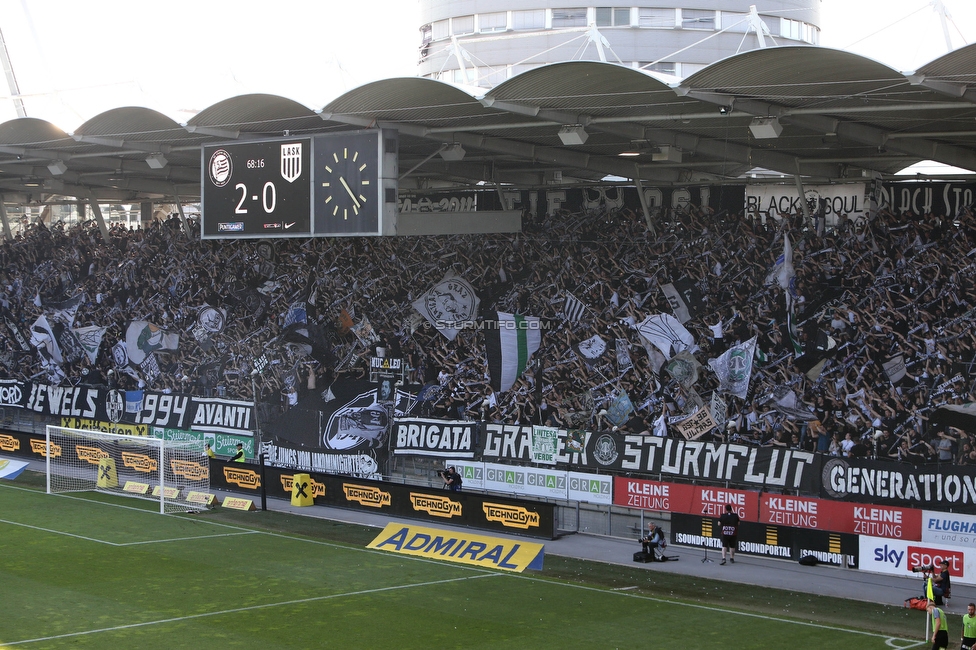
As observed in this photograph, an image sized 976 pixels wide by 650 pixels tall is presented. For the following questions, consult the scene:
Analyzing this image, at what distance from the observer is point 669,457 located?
23.8m

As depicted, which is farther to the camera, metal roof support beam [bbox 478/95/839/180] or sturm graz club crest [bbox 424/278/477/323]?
sturm graz club crest [bbox 424/278/477/323]

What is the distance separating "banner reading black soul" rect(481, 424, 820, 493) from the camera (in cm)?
2200

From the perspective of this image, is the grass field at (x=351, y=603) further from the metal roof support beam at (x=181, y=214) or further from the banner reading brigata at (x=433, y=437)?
the metal roof support beam at (x=181, y=214)

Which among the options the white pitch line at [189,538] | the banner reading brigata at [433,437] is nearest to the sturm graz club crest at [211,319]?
the banner reading brigata at [433,437]

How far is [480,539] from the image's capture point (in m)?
22.0

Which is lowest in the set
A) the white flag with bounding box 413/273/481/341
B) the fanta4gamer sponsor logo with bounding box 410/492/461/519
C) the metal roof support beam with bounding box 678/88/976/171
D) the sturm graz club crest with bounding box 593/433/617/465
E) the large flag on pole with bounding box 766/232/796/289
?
→ the fanta4gamer sponsor logo with bounding box 410/492/461/519

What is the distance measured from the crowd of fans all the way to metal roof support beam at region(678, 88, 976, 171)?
4.94 feet

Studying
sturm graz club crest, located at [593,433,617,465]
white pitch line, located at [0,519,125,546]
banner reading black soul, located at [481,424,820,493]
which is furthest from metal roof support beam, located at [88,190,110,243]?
sturm graz club crest, located at [593,433,617,465]

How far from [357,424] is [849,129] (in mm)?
15520

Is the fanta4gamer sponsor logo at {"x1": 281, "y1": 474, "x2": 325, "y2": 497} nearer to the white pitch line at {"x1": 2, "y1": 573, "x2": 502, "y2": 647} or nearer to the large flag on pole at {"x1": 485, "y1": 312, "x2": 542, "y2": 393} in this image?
the large flag on pole at {"x1": 485, "y1": 312, "x2": 542, "y2": 393}

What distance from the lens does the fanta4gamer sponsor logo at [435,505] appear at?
2447 centimetres

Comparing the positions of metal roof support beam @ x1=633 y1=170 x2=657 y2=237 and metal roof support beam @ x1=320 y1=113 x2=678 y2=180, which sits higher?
metal roof support beam @ x1=320 y1=113 x2=678 y2=180

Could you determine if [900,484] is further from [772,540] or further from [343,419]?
[343,419]

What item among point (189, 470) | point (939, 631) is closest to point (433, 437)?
point (189, 470)
